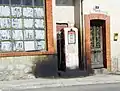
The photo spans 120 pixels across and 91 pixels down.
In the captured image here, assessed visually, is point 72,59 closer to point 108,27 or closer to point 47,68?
point 47,68

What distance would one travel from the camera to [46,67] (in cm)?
1772

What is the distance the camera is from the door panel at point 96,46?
19.8 m

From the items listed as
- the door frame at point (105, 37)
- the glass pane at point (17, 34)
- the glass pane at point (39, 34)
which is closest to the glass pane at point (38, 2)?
the glass pane at point (39, 34)

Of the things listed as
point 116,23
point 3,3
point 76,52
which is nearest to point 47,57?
point 76,52

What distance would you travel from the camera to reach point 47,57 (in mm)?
17703

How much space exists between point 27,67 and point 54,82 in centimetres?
178

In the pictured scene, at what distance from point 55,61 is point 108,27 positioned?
3.51 meters

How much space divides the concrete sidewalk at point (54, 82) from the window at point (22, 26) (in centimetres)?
157

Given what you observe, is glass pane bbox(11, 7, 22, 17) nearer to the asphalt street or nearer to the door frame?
the door frame

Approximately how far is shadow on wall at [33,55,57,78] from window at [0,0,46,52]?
0.53 meters

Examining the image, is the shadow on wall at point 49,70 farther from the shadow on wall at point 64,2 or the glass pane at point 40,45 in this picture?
the shadow on wall at point 64,2

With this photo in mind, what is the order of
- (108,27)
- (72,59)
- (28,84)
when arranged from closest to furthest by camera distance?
(28,84)
(72,59)
(108,27)

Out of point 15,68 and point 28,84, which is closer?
point 28,84

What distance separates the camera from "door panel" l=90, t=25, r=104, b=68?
780 inches
